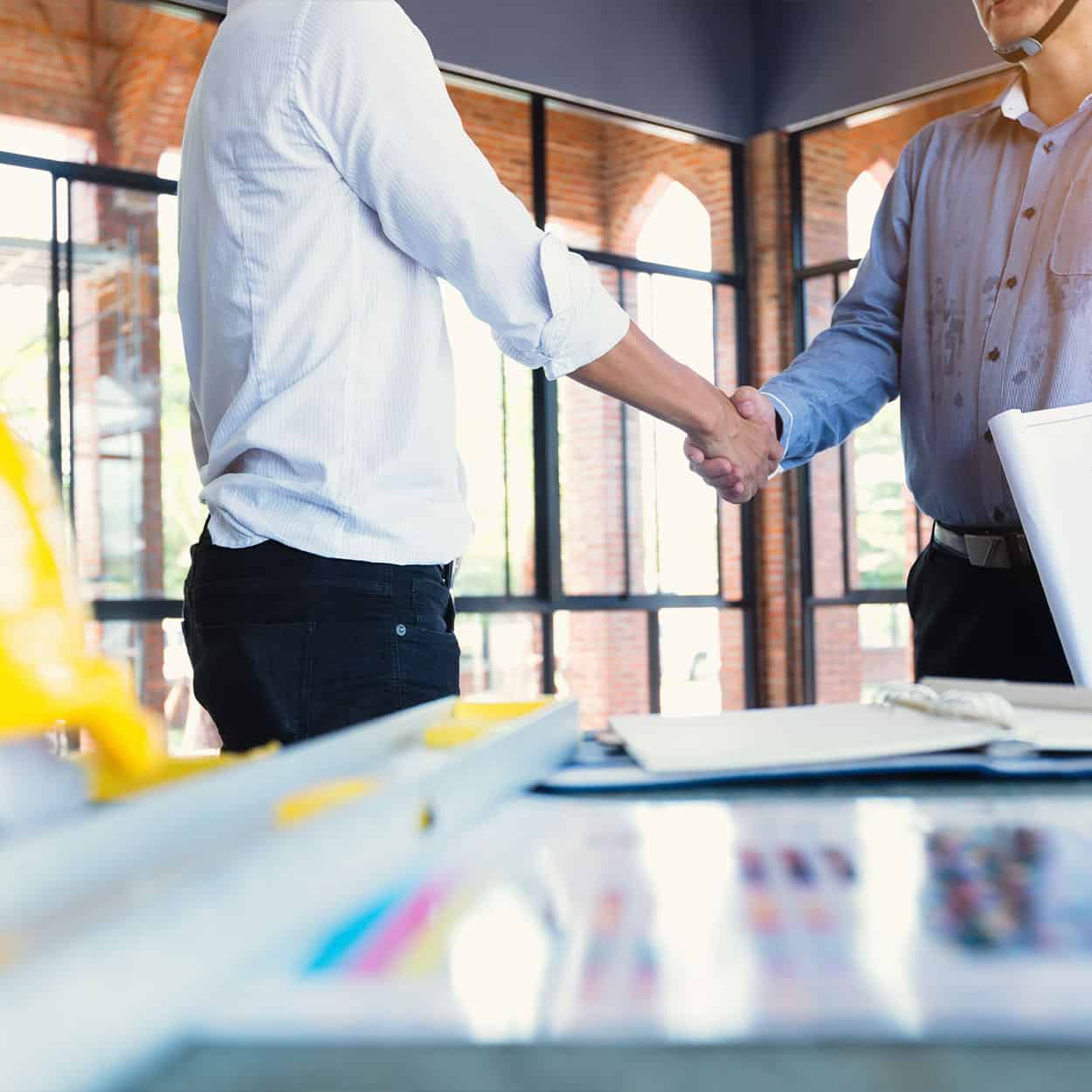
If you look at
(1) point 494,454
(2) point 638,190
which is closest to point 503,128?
(2) point 638,190

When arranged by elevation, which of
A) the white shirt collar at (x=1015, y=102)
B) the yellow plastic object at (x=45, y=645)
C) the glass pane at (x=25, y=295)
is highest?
the glass pane at (x=25, y=295)

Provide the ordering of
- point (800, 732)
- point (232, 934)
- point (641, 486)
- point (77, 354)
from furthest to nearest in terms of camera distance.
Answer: point (641, 486) → point (77, 354) → point (800, 732) → point (232, 934)

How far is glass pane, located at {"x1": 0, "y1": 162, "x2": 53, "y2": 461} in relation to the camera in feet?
14.8

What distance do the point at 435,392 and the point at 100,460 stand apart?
3.59 meters

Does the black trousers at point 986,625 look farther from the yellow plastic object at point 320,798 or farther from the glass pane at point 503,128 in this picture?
the glass pane at point 503,128

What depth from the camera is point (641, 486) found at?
6.34 m

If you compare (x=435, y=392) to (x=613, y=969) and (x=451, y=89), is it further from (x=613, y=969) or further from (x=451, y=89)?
(x=451, y=89)

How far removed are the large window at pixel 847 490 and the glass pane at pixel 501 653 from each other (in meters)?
1.46

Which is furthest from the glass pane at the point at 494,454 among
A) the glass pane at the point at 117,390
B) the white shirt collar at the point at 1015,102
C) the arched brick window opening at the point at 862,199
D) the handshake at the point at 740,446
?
the white shirt collar at the point at 1015,102

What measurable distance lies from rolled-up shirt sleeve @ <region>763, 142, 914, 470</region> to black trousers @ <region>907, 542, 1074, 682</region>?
1.08 feet

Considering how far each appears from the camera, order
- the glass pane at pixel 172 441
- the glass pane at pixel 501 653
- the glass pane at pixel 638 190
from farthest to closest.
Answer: the glass pane at pixel 638 190
the glass pane at pixel 501 653
the glass pane at pixel 172 441

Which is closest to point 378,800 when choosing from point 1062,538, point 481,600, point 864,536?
A: point 1062,538

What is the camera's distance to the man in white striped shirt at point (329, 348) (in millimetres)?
1391

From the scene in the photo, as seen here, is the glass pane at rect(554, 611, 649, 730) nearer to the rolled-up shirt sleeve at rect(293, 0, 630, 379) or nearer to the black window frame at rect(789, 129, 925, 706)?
the black window frame at rect(789, 129, 925, 706)
